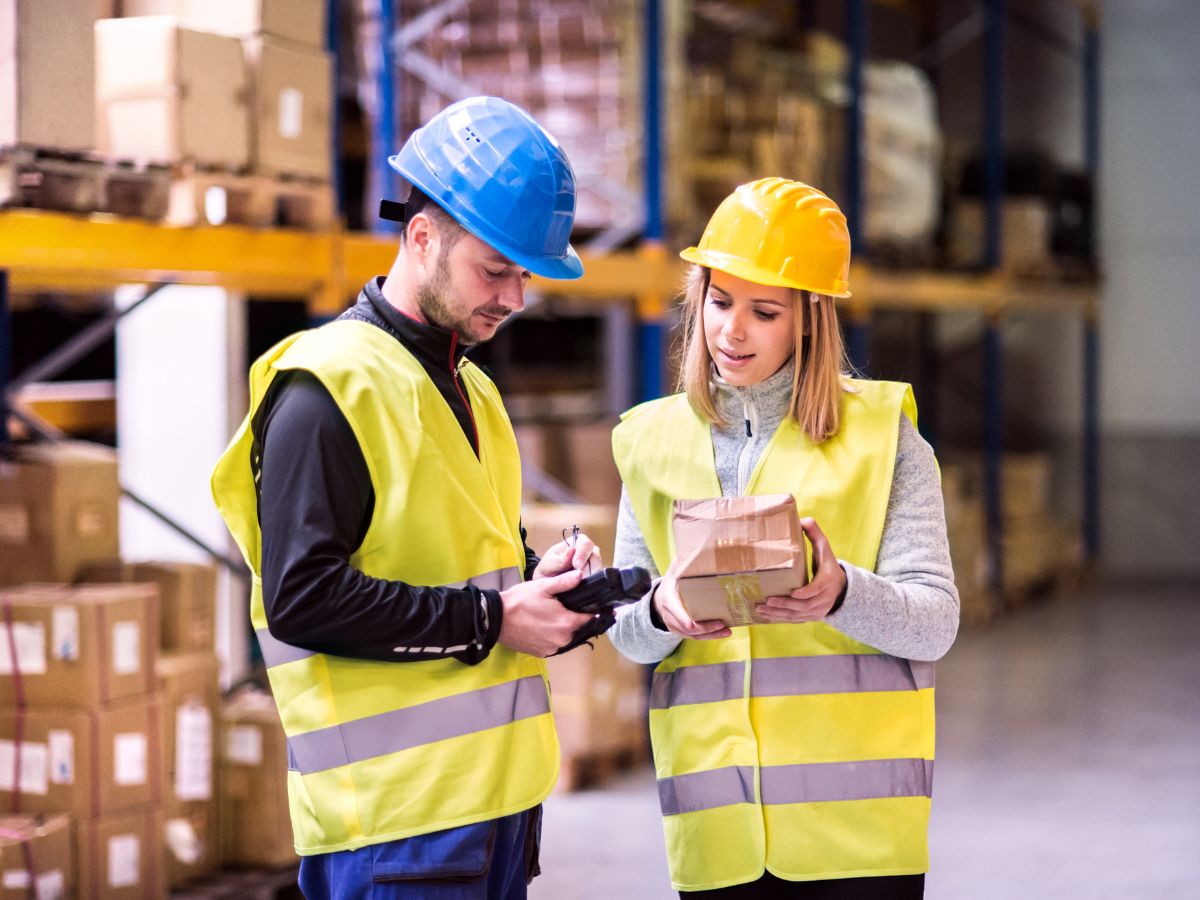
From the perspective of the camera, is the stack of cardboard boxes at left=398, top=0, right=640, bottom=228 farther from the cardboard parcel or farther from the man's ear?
the cardboard parcel

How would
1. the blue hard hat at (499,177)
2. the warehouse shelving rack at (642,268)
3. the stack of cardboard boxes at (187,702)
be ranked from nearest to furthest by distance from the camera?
the blue hard hat at (499,177) < the warehouse shelving rack at (642,268) < the stack of cardboard boxes at (187,702)

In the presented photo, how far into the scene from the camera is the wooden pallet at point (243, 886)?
5219mm

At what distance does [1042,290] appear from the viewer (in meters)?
13.8

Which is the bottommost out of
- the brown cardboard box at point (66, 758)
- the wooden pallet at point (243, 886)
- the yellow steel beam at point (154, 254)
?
the wooden pallet at point (243, 886)

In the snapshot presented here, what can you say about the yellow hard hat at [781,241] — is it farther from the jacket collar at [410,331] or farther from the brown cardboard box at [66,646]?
the brown cardboard box at [66,646]

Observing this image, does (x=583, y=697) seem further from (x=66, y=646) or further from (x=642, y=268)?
(x=66, y=646)

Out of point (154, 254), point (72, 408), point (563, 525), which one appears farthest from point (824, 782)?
point (72, 408)

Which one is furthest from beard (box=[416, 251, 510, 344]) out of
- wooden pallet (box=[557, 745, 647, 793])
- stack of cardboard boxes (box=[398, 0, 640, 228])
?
stack of cardboard boxes (box=[398, 0, 640, 228])

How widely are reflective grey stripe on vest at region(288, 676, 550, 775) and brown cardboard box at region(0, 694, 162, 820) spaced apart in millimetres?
2477

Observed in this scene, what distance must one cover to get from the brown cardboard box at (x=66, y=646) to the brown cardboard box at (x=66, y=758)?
1.8 inches

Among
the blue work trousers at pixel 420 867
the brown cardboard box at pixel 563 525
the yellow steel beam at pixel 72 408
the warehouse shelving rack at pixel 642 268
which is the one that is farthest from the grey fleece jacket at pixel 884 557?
the yellow steel beam at pixel 72 408

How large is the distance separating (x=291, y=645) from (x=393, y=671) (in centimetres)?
16

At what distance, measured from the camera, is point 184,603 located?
543 cm

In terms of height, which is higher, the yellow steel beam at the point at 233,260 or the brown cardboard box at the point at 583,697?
the yellow steel beam at the point at 233,260
